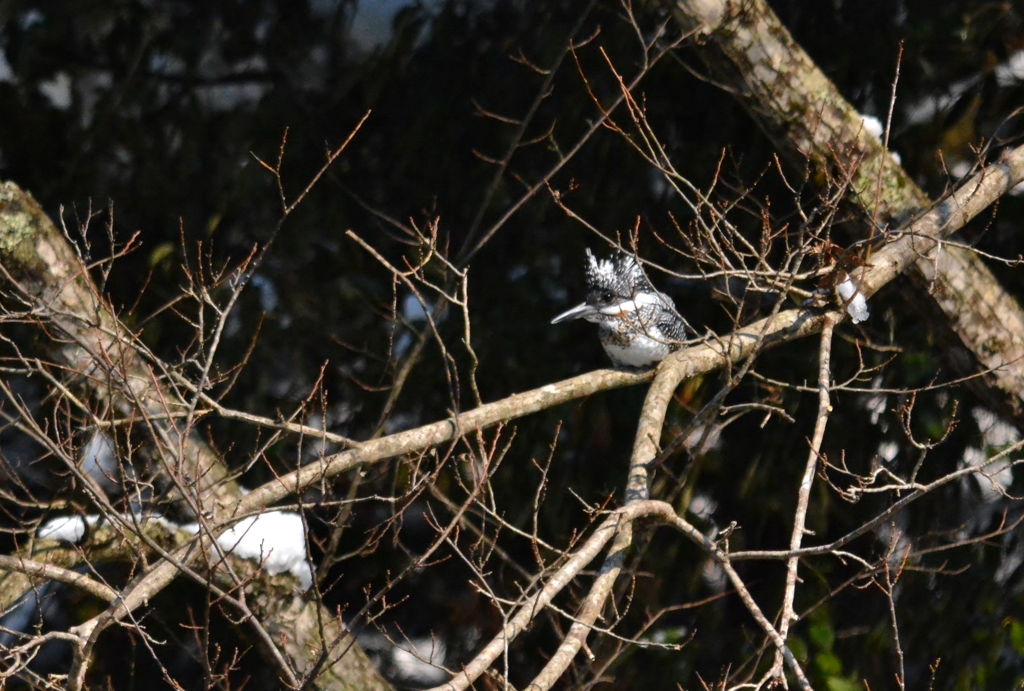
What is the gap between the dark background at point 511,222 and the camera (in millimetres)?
3191

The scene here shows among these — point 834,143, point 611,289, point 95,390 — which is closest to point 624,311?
point 611,289

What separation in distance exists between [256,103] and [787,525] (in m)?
2.14

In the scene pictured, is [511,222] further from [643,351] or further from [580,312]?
[643,351]

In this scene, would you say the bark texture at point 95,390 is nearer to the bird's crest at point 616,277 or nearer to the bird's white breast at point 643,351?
the bird's white breast at point 643,351

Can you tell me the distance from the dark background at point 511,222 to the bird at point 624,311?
0.31m

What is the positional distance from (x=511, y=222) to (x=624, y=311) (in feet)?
2.57

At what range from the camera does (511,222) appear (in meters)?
3.52

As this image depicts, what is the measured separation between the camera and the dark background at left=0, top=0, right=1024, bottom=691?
3.19 metres

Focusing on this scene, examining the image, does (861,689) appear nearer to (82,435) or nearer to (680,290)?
(680,290)

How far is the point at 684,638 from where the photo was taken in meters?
3.29

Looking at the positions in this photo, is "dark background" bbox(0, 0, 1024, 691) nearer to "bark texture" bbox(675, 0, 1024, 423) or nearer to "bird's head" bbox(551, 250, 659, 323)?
"bark texture" bbox(675, 0, 1024, 423)

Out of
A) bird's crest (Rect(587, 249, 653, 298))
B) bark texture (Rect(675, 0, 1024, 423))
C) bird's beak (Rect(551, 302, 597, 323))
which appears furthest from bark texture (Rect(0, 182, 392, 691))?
bark texture (Rect(675, 0, 1024, 423))

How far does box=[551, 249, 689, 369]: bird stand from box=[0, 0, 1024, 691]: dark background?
0.31 meters

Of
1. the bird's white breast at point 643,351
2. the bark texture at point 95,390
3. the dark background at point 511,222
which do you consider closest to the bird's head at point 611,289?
the bird's white breast at point 643,351
